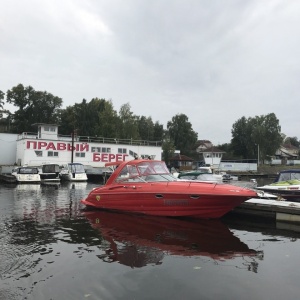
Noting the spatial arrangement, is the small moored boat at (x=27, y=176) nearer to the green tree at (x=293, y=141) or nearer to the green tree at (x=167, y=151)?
the green tree at (x=167, y=151)

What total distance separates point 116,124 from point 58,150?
22937 millimetres

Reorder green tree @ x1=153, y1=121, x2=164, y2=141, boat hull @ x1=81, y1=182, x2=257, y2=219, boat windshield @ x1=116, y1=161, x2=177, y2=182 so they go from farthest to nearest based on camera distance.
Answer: green tree @ x1=153, y1=121, x2=164, y2=141
boat windshield @ x1=116, y1=161, x2=177, y2=182
boat hull @ x1=81, y1=182, x2=257, y2=219

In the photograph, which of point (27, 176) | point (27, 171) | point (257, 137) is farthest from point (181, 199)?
point (257, 137)

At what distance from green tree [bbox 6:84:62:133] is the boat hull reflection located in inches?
2590

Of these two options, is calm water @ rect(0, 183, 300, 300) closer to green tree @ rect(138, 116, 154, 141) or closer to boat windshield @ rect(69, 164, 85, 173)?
boat windshield @ rect(69, 164, 85, 173)

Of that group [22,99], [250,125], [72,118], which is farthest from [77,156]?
[250,125]

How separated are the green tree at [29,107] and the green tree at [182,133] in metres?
34.9

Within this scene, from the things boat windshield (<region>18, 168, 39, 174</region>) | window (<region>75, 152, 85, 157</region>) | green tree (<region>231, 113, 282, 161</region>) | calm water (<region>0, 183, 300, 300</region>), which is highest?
green tree (<region>231, 113, 282, 161</region>)

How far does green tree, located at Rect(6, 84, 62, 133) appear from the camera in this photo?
240 ft

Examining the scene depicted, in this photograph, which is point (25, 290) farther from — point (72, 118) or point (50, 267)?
point (72, 118)

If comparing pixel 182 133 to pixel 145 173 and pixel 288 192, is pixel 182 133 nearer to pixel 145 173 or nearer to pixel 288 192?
pixel 288 192

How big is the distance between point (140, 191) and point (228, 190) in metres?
3.42

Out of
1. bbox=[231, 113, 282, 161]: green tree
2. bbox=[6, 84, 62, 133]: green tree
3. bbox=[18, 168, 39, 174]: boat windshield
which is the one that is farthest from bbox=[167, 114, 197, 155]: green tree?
bbox=[18, 168, 39, 174]: boat windshield

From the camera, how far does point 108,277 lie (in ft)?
21.1
